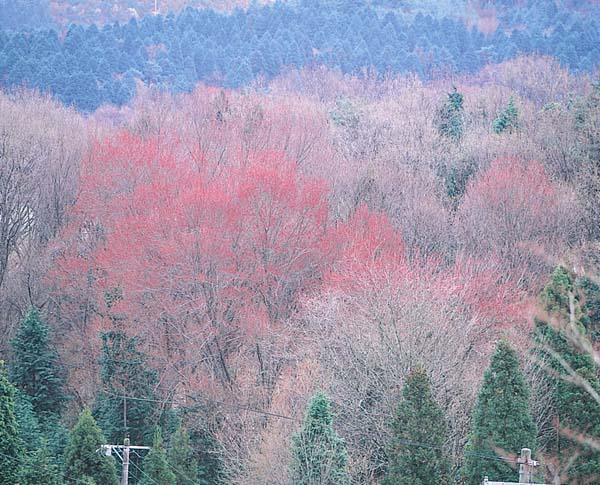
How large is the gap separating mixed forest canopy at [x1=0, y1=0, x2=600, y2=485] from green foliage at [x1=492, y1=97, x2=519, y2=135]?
16 cm

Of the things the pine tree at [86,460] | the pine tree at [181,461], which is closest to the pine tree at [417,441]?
the pine tree at [181,461]

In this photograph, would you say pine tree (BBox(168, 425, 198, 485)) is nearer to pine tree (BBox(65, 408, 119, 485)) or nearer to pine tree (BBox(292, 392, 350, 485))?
pine tree (BBox(65, 408, 119, 485))

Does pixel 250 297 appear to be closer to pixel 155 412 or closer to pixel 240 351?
pixel 240 351

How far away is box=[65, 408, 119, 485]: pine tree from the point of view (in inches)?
762

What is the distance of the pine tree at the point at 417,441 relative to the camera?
15719mm

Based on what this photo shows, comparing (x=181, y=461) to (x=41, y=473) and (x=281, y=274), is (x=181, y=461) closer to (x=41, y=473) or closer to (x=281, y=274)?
(x=41, y=473)

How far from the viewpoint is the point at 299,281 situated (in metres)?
27.0

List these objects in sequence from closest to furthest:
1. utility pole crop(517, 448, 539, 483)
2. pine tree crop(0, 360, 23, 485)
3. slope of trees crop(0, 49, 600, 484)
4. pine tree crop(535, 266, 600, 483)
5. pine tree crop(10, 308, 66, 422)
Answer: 1. utility pole crop(517, 448, 539, 483)
2. pine tree crop(535, 266, 600, 483)
3. pine tree crop(0, 360, 23, 485)
4. slope of trees crop(0, 49, 600, 484)
5. pine tree crop(10, 308, 66, 422)

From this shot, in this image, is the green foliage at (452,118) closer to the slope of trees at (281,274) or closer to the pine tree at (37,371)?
the slope of trees at (281,274)

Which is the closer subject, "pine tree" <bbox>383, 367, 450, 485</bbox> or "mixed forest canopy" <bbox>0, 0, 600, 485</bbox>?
"pine tree" <bbox>383, 367, 450, 485</bbox>

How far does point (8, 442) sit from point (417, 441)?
352 inches

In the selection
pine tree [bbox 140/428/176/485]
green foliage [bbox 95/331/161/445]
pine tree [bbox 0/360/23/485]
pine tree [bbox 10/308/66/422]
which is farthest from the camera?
pine tree [bbox 10/308/66/422]

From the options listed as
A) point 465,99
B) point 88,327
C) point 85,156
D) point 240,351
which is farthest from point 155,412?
point 465,99

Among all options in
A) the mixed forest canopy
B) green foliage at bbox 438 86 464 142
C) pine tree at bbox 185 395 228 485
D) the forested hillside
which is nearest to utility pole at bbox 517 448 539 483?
the mixed forest canopy
